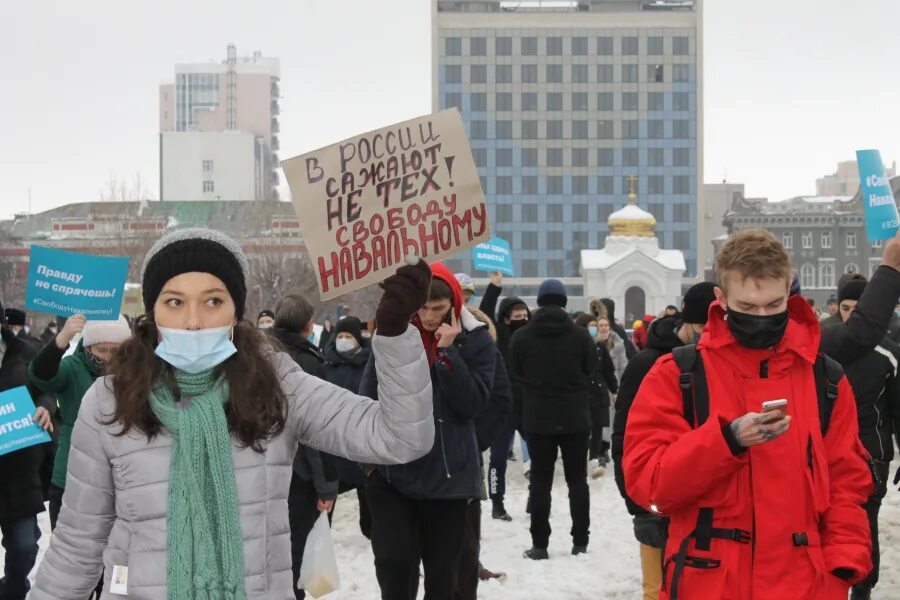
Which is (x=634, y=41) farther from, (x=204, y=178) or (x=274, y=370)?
(x=274, y=370)

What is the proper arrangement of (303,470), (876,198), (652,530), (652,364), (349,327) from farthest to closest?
(349,327), (876,198), (303,470), (652,364), (652,530)

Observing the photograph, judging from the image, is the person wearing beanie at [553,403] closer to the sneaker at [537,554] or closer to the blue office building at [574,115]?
the sneaker at [537,554]

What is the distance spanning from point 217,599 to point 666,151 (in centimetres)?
10106

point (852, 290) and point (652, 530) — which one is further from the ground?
→ point (852, 290)

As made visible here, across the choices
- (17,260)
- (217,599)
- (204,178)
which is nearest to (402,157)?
(217,599)

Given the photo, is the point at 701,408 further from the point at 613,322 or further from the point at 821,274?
the point at 821,274

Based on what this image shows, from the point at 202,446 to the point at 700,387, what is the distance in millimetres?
1482

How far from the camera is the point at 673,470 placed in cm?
355

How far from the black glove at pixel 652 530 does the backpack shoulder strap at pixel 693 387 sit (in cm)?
123

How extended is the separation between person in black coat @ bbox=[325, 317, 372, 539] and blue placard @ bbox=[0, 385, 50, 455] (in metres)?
1.58

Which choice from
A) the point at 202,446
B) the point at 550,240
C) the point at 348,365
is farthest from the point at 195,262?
the point at 550,240

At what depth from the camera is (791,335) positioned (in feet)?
12.2

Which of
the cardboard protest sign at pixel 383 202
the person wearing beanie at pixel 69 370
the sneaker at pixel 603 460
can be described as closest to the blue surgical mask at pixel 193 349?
the cardboard protest sign at pixel 383 202

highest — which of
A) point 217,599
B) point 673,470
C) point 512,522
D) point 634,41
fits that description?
point 634,41
